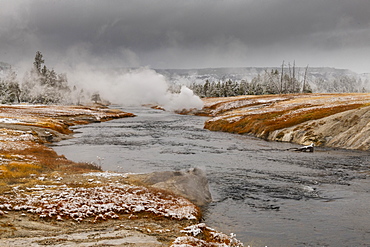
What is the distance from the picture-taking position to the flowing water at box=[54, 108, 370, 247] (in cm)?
1695

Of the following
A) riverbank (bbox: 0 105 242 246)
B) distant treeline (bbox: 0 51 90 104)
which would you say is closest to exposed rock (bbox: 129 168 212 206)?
riverbank (bbox: 0 105 242 246)

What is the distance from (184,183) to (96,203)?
7.39m

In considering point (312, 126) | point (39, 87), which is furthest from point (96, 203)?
point (39, 87)

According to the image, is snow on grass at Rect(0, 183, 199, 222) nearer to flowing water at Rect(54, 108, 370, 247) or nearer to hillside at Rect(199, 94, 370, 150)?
flowing water at Rect(54, 108, 370, 247)

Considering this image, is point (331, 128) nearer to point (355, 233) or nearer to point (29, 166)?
point (355, 233)

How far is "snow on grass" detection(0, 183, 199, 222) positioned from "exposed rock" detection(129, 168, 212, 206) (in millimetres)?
1445

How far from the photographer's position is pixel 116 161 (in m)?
36.3

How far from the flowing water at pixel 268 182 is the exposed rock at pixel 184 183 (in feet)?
3.05

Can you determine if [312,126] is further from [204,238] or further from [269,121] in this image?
[204,238]

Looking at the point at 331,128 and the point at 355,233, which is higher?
the point at 331,128

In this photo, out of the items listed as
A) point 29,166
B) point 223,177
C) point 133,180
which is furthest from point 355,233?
point 29,166

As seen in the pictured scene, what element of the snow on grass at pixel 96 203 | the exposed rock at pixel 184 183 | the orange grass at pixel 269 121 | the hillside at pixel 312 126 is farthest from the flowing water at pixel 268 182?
the orange grass at pixel 269 121

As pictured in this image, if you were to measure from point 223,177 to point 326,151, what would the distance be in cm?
2085

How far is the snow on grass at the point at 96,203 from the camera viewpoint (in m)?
16.8
